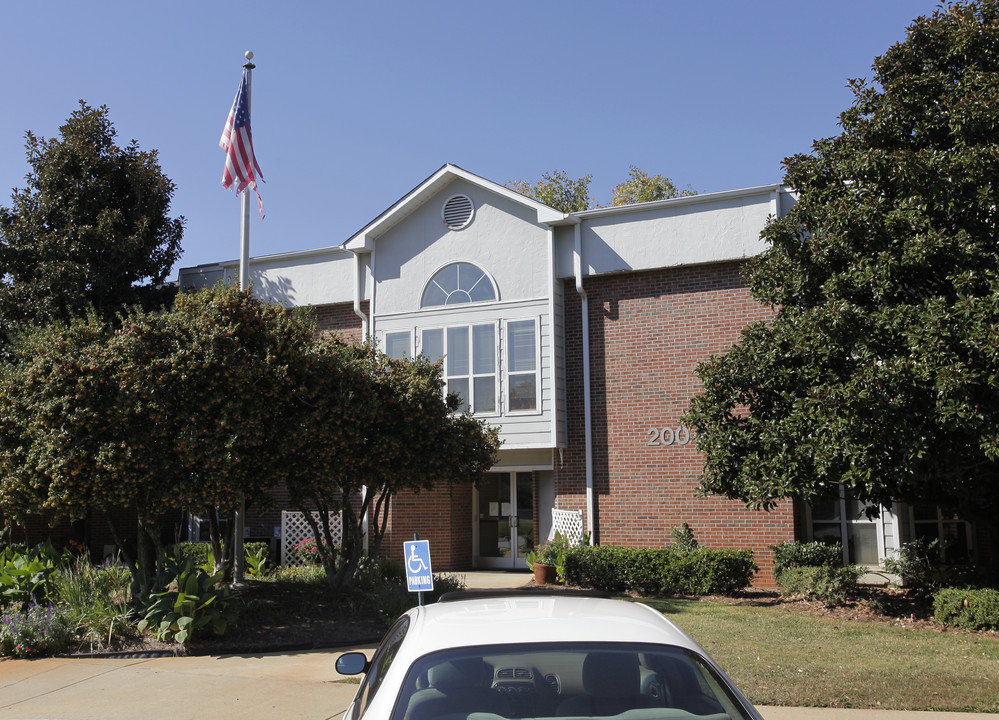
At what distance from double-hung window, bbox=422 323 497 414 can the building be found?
0.12ft

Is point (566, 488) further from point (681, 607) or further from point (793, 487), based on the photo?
point (793, 487)

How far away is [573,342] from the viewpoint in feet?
61.5

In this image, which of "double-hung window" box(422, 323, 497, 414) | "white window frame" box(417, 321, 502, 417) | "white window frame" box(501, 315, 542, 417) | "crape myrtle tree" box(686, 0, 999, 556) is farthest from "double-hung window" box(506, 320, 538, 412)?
"crape myrtle tree" box(686, 0, 999, 556)

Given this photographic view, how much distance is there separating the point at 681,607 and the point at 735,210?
818cm

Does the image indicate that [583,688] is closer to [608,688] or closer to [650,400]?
[608,688]

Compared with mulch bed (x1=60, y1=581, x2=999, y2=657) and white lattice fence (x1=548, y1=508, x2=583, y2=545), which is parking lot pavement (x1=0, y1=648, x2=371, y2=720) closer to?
mulch bed (x1=60, y1=581, x2=999, y2=657)

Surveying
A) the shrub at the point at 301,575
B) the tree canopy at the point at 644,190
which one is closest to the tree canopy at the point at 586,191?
the tree canopy at the point at 644,190

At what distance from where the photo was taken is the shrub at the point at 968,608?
10953 millimetres

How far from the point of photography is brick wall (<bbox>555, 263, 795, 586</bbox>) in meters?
17.2

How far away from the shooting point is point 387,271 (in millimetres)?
20062

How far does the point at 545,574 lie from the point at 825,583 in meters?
5.34

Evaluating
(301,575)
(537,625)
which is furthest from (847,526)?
(537,625)

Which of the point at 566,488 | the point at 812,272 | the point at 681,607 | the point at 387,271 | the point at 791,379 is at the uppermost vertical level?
the point at 387,271

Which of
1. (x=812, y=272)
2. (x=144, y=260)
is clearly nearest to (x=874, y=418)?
(x=812, y=272)
